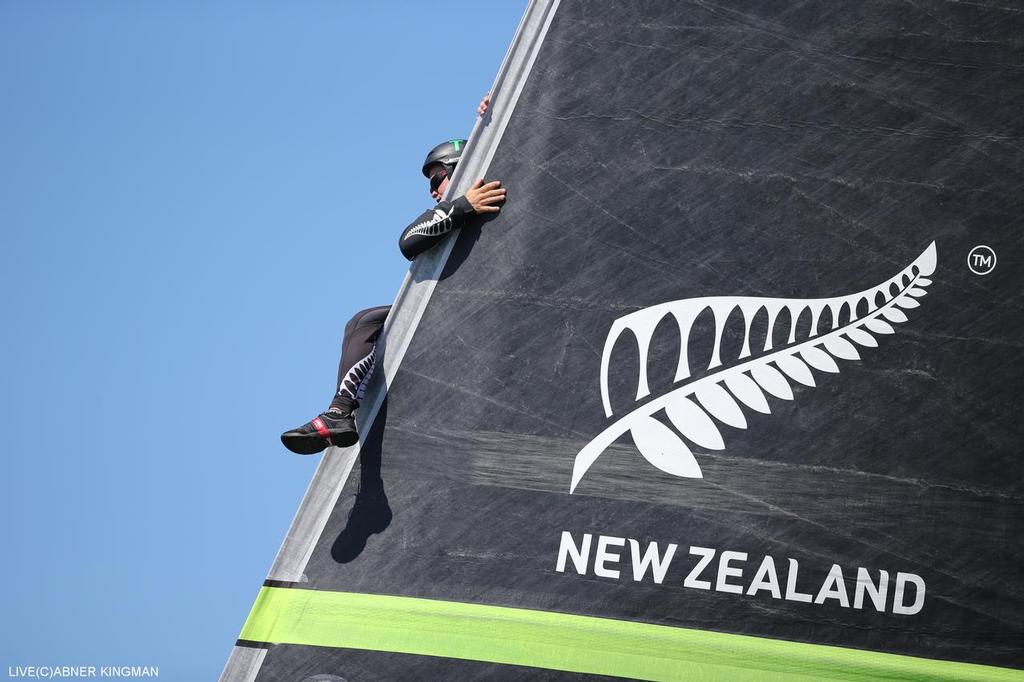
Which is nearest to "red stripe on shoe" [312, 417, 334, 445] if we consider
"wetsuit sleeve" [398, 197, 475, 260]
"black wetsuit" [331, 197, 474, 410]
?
"black wetsuit" [331, 197, 474, 410]

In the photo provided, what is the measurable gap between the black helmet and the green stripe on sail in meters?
2.75

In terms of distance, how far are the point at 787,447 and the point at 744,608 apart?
69 centimetres

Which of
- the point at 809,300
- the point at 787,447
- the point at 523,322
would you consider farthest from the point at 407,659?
the point at 809,300

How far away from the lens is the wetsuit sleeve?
473 cm

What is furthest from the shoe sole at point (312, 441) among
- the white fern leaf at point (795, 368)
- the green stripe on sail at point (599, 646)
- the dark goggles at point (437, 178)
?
the dark goggles at point (437, 178)

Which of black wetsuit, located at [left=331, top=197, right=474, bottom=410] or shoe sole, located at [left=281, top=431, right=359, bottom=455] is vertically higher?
black wetsuit, located at [left=331, top=197, right=474, bottom=410]

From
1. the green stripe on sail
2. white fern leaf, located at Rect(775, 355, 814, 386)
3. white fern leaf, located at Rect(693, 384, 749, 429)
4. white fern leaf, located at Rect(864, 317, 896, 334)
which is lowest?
the green stripe on sail

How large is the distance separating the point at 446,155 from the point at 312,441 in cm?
229

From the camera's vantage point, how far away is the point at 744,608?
4.36 meters

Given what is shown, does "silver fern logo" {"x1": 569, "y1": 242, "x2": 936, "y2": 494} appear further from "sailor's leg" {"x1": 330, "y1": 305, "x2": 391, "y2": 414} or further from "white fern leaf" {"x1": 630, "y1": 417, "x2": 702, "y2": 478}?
"sailor's leg" {"x1": 330, "y1": 305, "x2": 391, "y2": 414}

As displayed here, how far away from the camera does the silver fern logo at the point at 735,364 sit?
4.50 metres

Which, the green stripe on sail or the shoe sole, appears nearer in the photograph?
the green stripe on sail

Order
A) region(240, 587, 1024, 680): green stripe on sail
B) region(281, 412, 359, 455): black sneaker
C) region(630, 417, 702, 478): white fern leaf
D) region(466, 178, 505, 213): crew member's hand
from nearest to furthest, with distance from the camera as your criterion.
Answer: region(240, 587, 1024, 680): green stripe on sail
region(630, 417, 702, 478): white fern leaf
region(281, 412, 359, 455): black sneaker
region(466, 178, 505, 213): crew member's hand

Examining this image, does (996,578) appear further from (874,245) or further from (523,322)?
(523,322)
